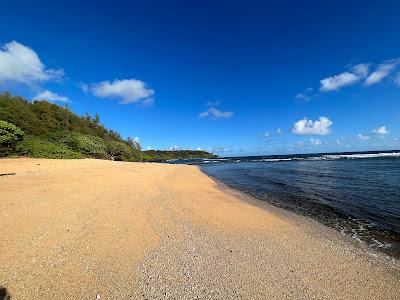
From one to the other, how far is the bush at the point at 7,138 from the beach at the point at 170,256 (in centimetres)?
2200

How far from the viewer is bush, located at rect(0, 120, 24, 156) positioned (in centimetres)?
2602

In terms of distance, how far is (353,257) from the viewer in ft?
19.5

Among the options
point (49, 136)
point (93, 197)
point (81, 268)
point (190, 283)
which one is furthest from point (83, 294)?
point (49, 136)

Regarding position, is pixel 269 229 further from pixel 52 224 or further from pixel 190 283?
pixel 52 224

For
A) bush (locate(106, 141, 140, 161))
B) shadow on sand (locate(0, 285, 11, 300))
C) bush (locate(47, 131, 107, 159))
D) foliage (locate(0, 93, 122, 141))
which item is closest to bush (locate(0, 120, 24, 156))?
bush (locate(47, 131, 107, 159))

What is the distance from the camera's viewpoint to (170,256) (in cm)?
541

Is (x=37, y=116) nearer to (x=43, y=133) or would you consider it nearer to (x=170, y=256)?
(x=43, y=133)

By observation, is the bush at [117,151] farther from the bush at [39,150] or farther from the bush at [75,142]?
the bush at [39,150]

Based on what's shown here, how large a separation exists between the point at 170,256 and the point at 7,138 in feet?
94.4

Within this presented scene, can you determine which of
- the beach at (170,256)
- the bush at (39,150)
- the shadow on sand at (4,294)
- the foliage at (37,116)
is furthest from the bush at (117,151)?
the shadow on sand at (4,294)

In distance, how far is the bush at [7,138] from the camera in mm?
26020

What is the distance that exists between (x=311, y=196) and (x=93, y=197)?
11.7m

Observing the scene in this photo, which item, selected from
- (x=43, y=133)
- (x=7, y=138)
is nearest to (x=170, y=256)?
(x=7, y=138)

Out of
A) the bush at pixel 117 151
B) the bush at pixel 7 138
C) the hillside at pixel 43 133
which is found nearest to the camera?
the bush at pixel 7 138
